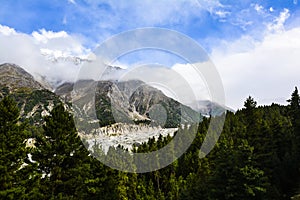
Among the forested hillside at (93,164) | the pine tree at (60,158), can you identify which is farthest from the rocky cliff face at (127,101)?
the forested hillside at (93,164)

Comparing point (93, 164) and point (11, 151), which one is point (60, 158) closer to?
point (11, 151)

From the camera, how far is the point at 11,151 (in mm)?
26734

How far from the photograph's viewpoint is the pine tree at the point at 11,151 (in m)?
25.5

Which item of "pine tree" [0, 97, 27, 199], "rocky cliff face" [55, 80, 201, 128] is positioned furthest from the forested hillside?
"rocky cliff face" [55, 80, 201, 128]

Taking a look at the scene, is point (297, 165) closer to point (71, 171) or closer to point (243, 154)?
point (243, 154)

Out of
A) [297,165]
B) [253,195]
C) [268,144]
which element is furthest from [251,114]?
[253,195]

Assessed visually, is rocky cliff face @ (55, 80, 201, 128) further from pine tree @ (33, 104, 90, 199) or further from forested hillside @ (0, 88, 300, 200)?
forested hillside @ (0, 88, 300, 200)

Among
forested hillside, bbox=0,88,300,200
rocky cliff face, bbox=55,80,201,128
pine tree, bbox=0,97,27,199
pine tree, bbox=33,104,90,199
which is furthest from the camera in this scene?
rocky cliff face, bbox=55,80,201,128

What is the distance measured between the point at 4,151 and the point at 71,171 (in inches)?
304

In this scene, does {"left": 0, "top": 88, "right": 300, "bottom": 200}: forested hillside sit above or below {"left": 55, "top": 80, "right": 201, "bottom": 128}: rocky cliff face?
below

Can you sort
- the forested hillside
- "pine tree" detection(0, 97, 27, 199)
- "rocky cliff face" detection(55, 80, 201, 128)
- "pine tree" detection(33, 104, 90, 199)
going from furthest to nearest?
"rocky cliff face" detection(55, 80, 201, 128) → "pine tree" detection(33, 104, 90, 199) → the forested hillside → "pine tree" detection(0, 97, 27, 199)

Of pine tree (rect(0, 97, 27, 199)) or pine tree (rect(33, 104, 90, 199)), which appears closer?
pine tree (rect(0, 97, 27, 199))

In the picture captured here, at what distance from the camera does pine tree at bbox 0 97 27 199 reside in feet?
83.8

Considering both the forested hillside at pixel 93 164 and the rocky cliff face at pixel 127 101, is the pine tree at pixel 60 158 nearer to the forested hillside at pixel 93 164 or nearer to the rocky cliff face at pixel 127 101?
the forested hillside at pixel 93 164
